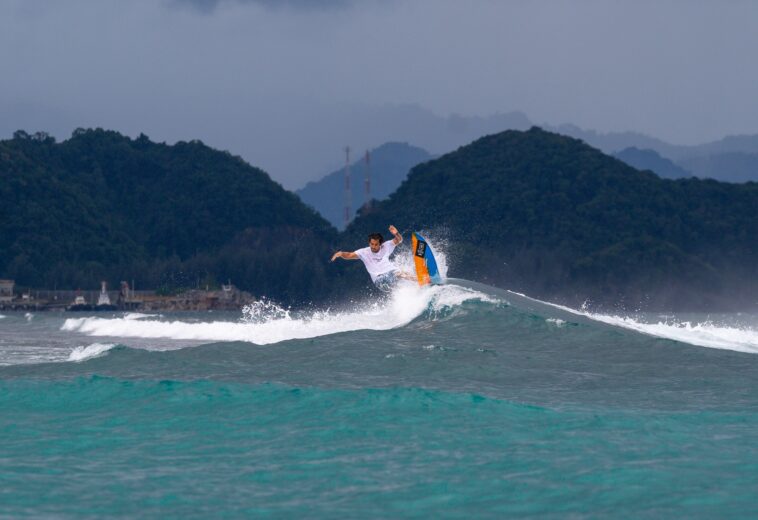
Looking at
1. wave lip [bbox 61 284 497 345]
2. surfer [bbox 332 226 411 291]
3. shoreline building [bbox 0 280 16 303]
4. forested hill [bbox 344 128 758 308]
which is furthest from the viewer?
forested hill [bbox 344 128 758 308]

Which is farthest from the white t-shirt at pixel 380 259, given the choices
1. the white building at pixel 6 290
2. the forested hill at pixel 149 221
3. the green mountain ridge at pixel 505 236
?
the forested hill at pixel 149 221

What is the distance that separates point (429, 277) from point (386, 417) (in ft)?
50.0

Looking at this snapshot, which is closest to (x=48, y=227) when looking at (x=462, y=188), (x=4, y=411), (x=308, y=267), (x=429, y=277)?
(x=308, y=267)

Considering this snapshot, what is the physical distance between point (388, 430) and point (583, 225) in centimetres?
14221

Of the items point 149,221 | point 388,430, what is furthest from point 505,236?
point 388,430

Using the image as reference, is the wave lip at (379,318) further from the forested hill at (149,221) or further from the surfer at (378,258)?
the forested hill at (149,221)

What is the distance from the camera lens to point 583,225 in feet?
495

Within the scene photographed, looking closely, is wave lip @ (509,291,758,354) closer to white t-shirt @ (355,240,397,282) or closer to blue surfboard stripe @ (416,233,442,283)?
blue surfboard stripe @ (416,233,442,283)

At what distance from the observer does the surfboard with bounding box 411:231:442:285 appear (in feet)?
86.5

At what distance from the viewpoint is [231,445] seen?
11688 millimetres

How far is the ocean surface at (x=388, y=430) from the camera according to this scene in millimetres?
9438

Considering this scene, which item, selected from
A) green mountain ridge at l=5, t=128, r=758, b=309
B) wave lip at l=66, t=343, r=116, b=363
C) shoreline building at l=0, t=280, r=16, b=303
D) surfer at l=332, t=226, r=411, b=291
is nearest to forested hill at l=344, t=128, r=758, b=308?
green mountain ridge at l=5, t=128, r=758, b=309

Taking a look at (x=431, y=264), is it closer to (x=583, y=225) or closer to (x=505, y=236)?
(x=583, y=225)

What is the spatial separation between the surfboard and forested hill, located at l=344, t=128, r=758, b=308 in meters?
111
